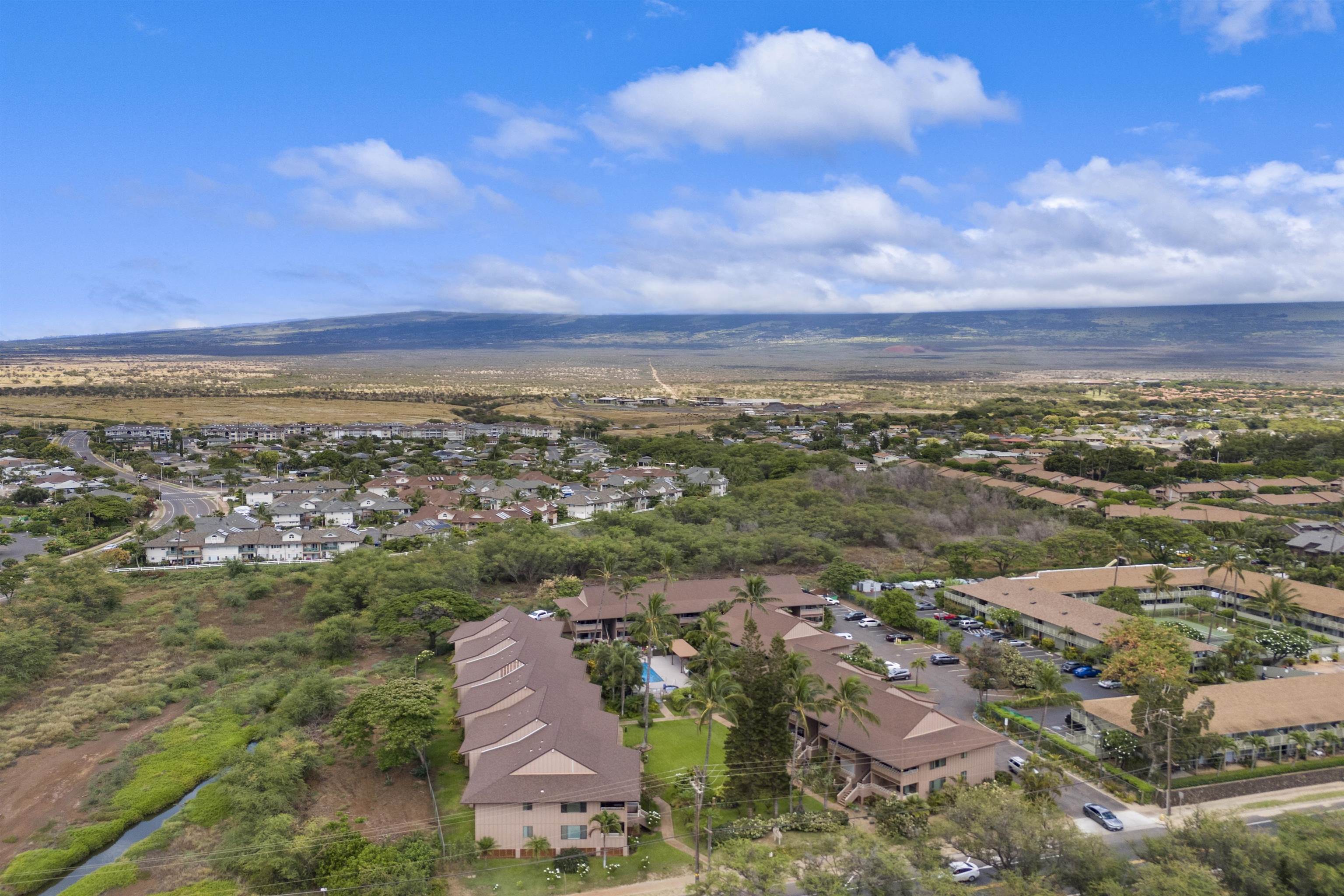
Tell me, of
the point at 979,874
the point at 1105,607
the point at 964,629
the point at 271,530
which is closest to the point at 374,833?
the point at 979,874

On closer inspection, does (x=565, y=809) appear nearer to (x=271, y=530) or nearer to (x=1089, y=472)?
(x=271, y=530)

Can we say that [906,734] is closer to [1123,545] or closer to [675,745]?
[675,745]

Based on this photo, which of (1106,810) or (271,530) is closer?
(1106,810)

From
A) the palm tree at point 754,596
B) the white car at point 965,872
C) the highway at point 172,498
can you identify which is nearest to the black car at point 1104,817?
the white car at point 965,872

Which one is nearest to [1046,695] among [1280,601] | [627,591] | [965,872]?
[965,872]

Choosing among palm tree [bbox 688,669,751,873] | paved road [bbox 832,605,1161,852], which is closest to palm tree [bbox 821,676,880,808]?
palm tree [bbox 688,669,751,873]

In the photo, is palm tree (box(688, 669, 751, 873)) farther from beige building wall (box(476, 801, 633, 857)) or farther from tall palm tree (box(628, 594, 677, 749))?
tall palm tree (box(628, 594, 677, 749))
